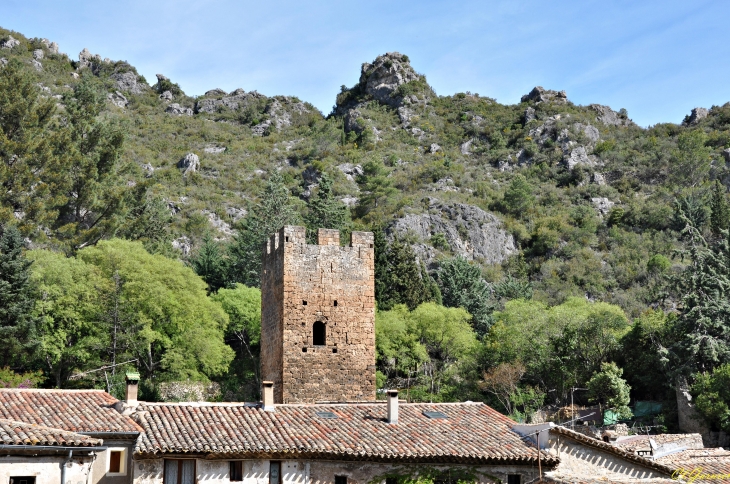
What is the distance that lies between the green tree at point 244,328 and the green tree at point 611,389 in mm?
18956

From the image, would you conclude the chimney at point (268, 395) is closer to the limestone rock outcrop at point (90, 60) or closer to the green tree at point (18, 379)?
the green tree at point (18, 379)

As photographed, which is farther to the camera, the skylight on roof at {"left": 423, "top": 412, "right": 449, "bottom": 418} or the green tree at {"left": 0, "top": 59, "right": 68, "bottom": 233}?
the green tree at {"left": 0, "top": 59, "right": 68, "bottom": 233}

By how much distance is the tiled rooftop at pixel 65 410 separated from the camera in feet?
82.3

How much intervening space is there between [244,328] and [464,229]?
1687 inches

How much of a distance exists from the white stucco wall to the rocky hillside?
43833 mm

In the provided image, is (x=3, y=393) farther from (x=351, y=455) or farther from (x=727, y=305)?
(x=727, y=305)

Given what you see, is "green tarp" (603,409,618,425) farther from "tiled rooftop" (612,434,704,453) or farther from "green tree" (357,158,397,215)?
"green tree" (357,158,397,215)

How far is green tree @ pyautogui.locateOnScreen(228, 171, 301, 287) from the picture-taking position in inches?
2653

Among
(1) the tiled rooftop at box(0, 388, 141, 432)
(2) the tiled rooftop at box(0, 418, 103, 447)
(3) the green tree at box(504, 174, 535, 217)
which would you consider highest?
(3) the green tree at box(504, 174, 535, 217)

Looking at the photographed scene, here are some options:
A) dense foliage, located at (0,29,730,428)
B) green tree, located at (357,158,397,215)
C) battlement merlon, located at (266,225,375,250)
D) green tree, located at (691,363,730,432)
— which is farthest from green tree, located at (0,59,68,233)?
green tree, located at (357,158,397,215)

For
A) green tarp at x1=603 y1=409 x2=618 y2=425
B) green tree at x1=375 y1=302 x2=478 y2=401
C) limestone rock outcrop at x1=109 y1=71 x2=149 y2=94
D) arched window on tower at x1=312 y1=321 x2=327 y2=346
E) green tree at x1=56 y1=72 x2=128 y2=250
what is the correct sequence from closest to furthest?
arched window on tower at x1=312 y1=321 x2=327 y2=346 → green tarp at x1=603 y1=409 x2=618 y2=425 → green tree at x1=375 y1=302 x2=478 y2=401 → green tree at x1=56 y1=72 x2=128 y2=250 → limestone rock outcrop at x1=109 y1=71 x2=149 y2=94

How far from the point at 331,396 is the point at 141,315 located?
20.5 m

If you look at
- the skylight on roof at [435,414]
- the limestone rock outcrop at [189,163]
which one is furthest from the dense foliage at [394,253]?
the skylight on roof at [435,414]

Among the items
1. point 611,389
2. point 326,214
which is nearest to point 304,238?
point 611,389
